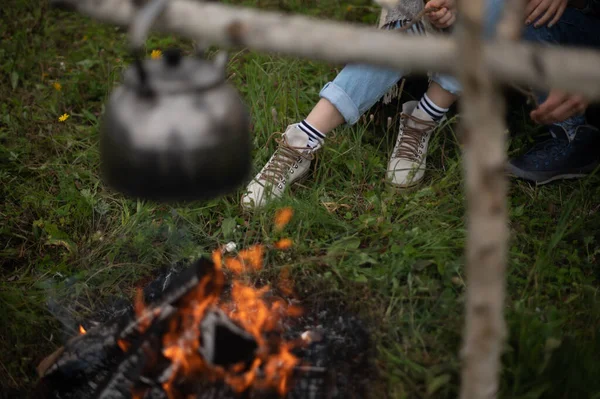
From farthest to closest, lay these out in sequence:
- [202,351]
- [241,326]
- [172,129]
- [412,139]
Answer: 1. [412,139]
2. [241,326]
3. [202,351]
4. [172,129]

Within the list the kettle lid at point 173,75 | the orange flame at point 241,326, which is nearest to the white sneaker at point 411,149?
the orange flame at point 241,326

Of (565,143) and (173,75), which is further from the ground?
(173,75)

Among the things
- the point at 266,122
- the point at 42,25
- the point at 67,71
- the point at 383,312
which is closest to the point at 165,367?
the point at 383,312

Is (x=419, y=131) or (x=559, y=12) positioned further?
(x=419, y=131)

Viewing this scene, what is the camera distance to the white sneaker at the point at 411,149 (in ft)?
9.76

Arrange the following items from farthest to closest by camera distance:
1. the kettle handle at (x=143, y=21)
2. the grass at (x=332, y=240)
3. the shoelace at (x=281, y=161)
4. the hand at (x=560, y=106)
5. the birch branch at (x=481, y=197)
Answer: the shoelace at (x=281, y=161) → the hand at (x=560, y=106) → the grass at (x=332, y=240) → the kettle handle at (x=143, y=21) → the birch branch at (x=481, y=197)

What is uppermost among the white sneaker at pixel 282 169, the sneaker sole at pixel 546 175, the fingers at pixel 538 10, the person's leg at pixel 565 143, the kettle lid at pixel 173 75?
the kettle lid at pixel 173 75

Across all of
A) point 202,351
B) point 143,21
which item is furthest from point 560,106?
point 143,21

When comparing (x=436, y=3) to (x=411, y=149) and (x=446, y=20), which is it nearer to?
(x=446, y=20)

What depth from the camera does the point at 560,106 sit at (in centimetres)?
251

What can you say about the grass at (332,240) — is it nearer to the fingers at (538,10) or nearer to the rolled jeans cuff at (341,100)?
the rolled jeans cuff at (341,100)

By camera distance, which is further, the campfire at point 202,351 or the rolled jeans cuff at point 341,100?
the rolled jeans cuff at point 341,100

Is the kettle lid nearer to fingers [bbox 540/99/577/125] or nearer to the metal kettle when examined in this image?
the metal kettle

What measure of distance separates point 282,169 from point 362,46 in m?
1.75
